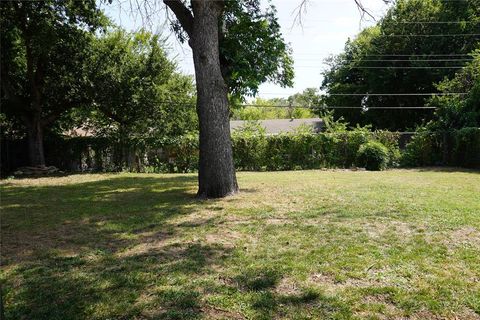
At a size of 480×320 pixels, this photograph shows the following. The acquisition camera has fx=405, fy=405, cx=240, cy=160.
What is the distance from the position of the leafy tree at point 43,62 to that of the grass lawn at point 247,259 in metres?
10.5

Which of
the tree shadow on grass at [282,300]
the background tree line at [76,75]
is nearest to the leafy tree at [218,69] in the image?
the tree shadow on grass at [282,300]

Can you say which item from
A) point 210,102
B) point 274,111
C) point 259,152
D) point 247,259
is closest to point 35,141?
point 259,152

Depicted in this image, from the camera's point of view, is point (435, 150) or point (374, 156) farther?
point (435, 150)

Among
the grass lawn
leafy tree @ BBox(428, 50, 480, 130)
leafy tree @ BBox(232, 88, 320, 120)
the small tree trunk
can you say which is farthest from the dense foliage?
leafy tree @ BBox(232, 88, 320, 120)

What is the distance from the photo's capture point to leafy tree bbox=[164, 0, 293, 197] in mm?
8625

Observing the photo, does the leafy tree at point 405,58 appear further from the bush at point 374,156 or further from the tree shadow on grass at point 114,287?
the tree shadow on grass at point 114,287

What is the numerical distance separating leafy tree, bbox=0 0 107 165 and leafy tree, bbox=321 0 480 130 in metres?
23.4

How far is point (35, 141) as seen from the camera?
17750mm

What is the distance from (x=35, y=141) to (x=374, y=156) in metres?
14.7

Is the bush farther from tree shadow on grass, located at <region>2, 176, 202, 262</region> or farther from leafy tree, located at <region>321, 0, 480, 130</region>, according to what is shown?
leafy tree, located at <region>321, 0, 480, 130</region>

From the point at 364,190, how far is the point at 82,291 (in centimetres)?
730

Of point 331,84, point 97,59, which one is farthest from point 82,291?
point 331,84

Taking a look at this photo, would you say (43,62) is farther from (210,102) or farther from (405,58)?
(405,58)

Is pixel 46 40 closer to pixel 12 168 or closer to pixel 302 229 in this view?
pixel 12 168
